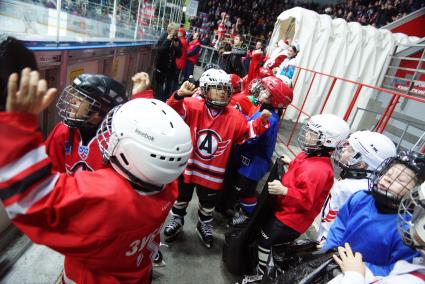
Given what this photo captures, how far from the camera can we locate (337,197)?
212 centimetres

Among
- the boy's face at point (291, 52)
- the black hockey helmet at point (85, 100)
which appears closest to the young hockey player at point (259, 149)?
the black hockey helmet at point (85, 100)

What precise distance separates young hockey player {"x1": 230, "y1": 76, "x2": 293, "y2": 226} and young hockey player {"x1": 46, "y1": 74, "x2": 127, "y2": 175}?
1.58 meters

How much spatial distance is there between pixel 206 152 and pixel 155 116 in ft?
4.79

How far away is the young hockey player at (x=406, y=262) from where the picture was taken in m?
1.03

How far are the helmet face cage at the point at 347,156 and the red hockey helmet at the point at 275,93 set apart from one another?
3.11 feet

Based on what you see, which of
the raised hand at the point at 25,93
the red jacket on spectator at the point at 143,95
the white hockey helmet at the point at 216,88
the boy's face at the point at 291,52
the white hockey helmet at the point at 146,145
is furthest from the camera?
the boy's face at the point at 291,52

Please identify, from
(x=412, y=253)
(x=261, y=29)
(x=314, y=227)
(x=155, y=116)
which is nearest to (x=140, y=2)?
(x=314, y=227)

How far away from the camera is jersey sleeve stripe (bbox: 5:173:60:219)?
756mm

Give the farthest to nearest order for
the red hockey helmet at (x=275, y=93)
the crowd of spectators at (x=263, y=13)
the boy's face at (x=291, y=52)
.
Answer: the crowd of spectators at (x=263, y=13) → the boy's face at (x=291, y=52) → the red hockey helmet at (x=275, y=93)

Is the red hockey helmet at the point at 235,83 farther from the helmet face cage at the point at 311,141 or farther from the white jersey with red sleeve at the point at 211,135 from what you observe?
the helmet face cage at the point at 311,141

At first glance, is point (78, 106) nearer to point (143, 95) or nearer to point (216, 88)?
point (143, 95)

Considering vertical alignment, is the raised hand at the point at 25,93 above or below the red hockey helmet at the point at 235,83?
above

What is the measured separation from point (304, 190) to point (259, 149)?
40.3 inches

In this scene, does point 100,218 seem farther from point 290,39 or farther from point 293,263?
point 290,39
